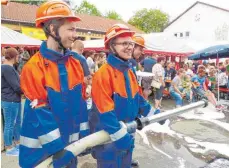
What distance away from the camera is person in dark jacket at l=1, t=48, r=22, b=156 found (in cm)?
430

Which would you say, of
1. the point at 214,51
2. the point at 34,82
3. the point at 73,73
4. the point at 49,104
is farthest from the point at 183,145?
the point at 214,51

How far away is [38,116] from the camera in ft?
6.26

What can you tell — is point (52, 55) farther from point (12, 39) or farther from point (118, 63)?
point (12, 39)

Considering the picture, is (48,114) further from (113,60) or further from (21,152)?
(113,60)

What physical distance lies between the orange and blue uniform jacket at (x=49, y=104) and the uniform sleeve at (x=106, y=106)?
0.18 metres

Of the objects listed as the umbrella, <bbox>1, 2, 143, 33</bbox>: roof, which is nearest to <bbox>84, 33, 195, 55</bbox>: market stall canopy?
the umbrella

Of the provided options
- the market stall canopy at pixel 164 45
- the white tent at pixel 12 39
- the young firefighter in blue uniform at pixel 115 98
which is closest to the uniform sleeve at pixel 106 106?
the young firefighter in blue uniform at pixel 115 98

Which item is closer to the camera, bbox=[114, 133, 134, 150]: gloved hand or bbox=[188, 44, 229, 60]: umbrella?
bbox=[114, 133, 134, 150]: gloved hand

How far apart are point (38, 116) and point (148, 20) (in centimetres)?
5821

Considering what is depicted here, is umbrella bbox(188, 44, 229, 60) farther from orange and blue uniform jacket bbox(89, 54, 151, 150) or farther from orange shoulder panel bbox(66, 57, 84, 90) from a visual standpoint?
orange shoulder panel bbox(66, 57, 84, 90)

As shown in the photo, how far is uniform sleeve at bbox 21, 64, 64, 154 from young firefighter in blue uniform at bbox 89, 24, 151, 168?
51 cm

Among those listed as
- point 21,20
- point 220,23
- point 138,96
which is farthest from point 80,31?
point 138,96

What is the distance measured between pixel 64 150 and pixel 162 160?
3.01m

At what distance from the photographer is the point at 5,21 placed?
24828 millimetres
